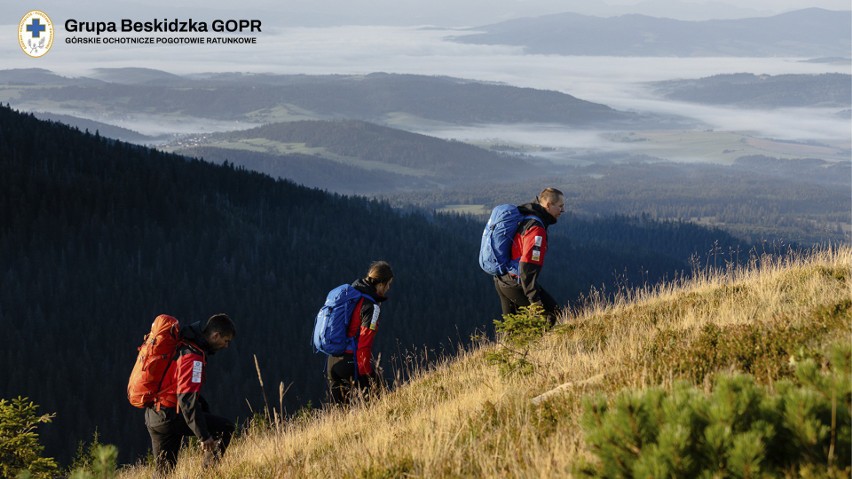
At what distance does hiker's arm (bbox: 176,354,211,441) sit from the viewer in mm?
9008

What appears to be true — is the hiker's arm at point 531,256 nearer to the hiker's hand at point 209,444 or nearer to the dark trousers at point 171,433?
the dark trousers at point 171,433

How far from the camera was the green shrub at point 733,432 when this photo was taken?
14.2 ft

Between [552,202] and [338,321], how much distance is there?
132 inches

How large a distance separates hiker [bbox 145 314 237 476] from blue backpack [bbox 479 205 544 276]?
13.7 feet

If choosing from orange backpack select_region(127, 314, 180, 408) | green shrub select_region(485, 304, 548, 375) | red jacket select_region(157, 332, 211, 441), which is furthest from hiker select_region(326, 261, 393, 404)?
orange backpack select_region(127, 314, 180, 408)

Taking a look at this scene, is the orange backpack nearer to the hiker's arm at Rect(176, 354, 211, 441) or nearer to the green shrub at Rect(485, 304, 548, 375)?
the hiker's arm at Rect(176, 354, 211, 441)

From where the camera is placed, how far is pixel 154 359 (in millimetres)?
9188

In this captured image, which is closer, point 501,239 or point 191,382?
point 191,382

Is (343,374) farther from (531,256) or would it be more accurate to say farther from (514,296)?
(531,256)

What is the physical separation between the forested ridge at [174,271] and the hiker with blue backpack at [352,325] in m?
90.8

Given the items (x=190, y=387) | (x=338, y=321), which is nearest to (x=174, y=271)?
(x=338, y=321)

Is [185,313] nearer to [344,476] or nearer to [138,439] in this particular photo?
[138,439]

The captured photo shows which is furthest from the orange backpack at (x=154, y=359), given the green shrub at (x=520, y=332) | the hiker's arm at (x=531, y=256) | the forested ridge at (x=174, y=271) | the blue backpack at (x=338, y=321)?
the forested ridge at (x=174, y=271)

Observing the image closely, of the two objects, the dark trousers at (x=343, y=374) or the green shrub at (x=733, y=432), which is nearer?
the green shrub at (x=733, y=432)
